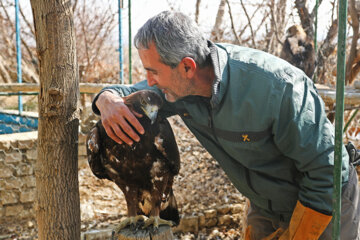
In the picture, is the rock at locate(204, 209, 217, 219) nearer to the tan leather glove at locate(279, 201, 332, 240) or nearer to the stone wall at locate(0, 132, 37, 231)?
the stone wall at locate(0, 132, 37, 231)

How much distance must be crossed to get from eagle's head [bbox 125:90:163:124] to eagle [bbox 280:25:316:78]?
2.71m

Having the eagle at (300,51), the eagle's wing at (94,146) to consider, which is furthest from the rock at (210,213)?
the eagle's wing at (94,146)

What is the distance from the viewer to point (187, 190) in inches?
193

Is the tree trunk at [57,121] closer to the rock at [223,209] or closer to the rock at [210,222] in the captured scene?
the rock at [210,222]

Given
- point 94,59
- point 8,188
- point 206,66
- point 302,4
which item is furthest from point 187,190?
point 94,59

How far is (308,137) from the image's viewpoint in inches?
60.5

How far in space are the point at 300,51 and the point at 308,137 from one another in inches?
113

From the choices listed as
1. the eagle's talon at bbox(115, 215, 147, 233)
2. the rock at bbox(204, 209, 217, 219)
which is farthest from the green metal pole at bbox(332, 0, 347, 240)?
the rock at bbox(204, 209, 217, 219)

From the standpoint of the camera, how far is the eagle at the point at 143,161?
1886 millimetres

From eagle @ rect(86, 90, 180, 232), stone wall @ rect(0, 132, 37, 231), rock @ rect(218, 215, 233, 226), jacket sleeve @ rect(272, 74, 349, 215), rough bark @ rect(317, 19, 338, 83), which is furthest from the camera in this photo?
rough bark @ rect(317, 19, 338, 83)

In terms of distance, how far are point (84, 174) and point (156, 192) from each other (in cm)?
315

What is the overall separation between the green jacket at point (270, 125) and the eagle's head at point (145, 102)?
13 centimetres

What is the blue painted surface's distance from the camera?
572 cm

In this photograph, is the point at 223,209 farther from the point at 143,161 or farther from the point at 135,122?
the point at 135,122
